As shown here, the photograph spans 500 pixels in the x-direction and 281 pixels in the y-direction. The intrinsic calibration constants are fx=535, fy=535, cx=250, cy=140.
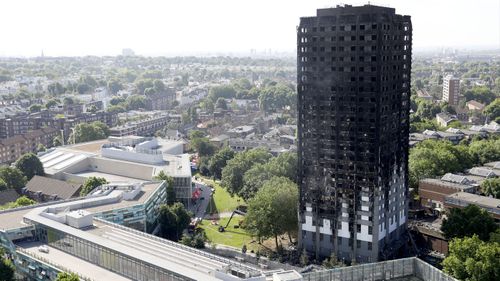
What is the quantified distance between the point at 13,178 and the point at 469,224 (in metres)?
65.2

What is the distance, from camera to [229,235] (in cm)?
6931

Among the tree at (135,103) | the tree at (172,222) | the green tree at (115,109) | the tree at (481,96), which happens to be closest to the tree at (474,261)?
the tree at (172,222)

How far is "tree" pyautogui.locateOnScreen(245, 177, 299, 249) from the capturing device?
205ft

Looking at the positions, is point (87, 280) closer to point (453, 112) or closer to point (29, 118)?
point (29, 118)

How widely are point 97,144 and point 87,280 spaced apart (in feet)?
206

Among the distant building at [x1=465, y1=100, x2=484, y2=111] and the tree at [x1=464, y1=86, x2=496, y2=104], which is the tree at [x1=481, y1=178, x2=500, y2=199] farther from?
the tree at [x1=464, y1=86, x2=496, y2=104]

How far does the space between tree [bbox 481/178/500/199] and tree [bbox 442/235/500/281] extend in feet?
83.0

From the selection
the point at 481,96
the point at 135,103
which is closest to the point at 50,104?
the point at 135,103

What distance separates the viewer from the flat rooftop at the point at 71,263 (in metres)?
44.5

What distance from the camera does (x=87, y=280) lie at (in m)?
43.5

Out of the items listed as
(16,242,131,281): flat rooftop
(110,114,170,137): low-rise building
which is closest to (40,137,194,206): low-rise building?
(110,114,170,137): low-rise building

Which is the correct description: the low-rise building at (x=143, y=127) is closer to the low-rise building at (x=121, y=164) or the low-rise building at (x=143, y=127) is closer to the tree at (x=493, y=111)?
the low-rise building at (x=121, y=164)

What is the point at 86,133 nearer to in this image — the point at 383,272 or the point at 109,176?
the point at 109,176

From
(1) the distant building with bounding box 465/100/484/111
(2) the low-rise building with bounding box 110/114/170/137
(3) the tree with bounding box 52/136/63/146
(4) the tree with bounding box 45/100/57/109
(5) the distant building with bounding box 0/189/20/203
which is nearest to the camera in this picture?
(5) the distant building with bounding box 0/189/20/203
